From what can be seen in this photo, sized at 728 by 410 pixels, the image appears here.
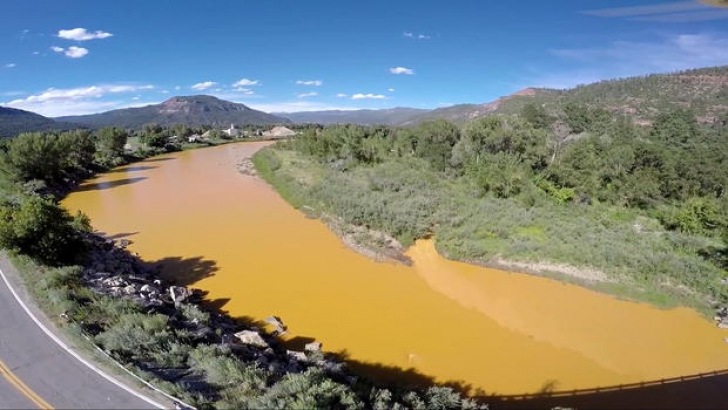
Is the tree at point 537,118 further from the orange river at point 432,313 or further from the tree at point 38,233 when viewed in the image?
the tree at point 38,233

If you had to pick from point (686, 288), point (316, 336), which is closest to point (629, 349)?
point (686, 288)

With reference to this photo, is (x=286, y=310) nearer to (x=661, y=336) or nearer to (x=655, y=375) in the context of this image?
(x=655, y=375)

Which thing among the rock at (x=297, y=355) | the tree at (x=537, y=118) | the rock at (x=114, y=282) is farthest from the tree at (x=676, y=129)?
the rock at (x=114, y=282)

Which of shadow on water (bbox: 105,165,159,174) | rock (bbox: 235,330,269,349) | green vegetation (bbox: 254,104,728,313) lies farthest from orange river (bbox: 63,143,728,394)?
shadow on water (bbox: 105,165,159,174)

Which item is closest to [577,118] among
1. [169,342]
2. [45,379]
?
[169,342]

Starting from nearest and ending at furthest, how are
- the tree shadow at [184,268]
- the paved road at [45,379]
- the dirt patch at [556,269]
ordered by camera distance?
the paved road at [45,379]
the dirt patch at [556,269]
the tree shadow at [184,268]

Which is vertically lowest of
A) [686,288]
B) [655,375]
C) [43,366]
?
[655,375]
